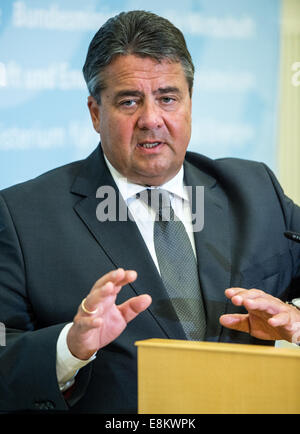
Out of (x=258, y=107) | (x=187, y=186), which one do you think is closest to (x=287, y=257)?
(x=187, y=186)

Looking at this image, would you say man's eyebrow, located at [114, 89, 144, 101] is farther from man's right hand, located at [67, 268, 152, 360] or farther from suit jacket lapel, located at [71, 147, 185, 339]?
man's right hand, located at [67, 268, 152, 360]

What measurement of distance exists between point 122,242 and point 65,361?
0.42 m

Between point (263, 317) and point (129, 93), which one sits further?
point (129, 93)

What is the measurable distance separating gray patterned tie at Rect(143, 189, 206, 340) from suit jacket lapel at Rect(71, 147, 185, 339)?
0.16ft

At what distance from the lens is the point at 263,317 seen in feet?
4.47

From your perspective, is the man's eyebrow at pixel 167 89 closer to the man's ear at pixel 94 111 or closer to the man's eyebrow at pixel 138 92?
the man's eyebrow at pixel 138 92

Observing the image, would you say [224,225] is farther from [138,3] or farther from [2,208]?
[138,3]

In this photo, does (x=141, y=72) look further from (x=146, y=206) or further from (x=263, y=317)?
(x=263, y=317)

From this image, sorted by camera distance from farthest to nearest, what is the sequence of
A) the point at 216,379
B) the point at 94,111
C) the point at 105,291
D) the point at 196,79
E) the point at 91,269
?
1. the point at 196,79
2. the point at 94,111
3. the point at 91,269
4. the point at 105,291
5. the point at 216,379

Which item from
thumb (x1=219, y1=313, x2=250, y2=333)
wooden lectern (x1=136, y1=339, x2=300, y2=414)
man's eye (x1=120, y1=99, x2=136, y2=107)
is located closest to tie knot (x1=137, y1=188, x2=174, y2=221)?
man's eye (x1=120, y1=99, x2=136, y2=107)

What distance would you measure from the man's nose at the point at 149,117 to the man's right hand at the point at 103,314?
624 mm

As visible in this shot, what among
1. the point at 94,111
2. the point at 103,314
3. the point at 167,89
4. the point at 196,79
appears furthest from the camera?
the point at 196,79

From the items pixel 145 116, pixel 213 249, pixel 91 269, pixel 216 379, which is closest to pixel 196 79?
pixel 145 116

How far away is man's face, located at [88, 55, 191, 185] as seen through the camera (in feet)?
5.62
